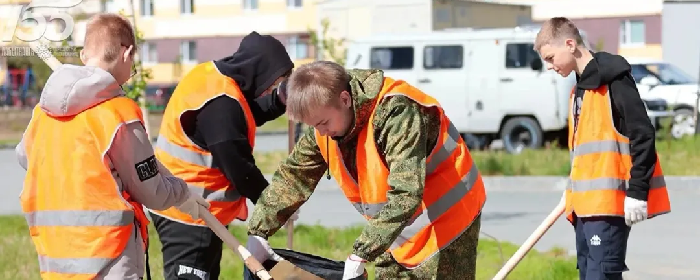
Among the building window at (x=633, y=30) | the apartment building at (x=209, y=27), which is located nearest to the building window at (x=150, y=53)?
the apartment building at (x=209, y=27)

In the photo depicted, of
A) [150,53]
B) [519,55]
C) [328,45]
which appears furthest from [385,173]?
[150,53]

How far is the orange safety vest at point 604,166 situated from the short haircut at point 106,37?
7.64ft

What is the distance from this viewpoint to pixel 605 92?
537 centimetres

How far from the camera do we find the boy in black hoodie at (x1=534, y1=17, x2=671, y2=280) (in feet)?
17.3

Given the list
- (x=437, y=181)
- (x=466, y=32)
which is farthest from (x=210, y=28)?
(x=437, y=181)

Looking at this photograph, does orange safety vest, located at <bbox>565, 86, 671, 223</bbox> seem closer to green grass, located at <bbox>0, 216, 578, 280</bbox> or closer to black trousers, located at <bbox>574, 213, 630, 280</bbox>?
black trousers, located at <bbox>574, 213, 630, 280</bbox>

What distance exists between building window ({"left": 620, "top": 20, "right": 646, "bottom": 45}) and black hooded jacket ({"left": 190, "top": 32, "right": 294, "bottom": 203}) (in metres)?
36.5

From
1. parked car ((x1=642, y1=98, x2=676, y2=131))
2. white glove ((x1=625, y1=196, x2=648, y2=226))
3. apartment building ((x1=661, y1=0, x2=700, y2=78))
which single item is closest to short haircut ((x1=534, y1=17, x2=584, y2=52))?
white glove ((x1=625, y1=196, x2=648, y2=226))

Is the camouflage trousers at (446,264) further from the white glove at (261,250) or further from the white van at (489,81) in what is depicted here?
the white van at (489,81)

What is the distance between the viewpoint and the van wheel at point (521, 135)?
18.6 metres

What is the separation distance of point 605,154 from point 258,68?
65.1 inches

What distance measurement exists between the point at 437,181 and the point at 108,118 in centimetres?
124

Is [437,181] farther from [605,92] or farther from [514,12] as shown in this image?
[514,12]

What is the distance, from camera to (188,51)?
165 ft
